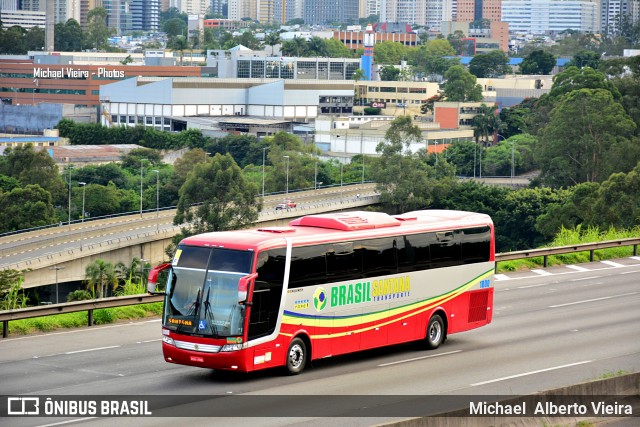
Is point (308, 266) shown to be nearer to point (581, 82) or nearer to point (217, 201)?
point (217, 201)

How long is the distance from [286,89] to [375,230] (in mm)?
160070

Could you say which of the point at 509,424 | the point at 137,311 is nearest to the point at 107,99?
the point at 137,311

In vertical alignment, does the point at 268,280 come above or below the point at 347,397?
above

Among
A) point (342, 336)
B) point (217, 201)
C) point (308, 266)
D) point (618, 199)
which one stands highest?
point (308, 266)

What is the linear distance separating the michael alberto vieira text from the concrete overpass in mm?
54547

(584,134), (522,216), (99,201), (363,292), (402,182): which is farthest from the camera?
(402,182)

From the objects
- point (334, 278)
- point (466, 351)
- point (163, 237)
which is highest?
point (334, 278)

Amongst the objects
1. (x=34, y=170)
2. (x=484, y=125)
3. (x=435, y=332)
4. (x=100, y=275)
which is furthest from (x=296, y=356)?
(x=484, y=125)

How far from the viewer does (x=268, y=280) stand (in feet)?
63.4

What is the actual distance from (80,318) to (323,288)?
6.41 metres

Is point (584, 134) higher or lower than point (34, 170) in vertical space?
higher

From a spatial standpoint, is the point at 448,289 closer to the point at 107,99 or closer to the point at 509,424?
the point at 509,424

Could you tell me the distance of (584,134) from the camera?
99625mm

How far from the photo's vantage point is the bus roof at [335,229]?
1947cm
